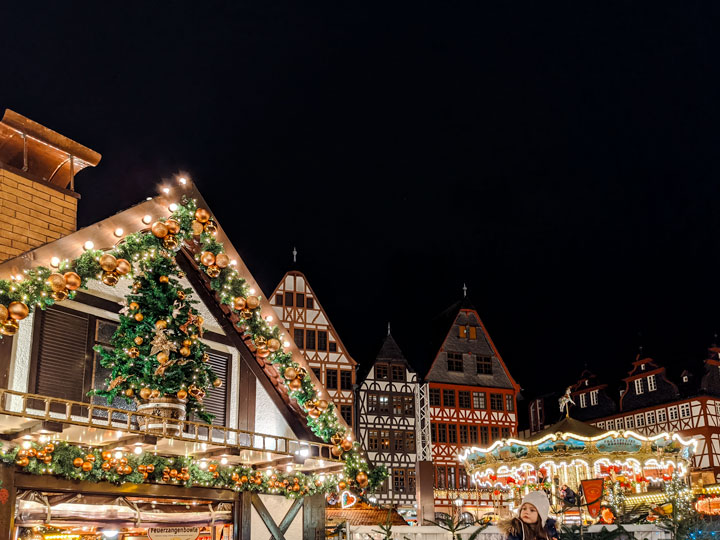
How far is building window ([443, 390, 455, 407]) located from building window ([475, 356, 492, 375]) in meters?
2.02

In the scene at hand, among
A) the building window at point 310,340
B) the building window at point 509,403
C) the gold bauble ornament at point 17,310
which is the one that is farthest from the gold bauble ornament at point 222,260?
the building window at point 509,403

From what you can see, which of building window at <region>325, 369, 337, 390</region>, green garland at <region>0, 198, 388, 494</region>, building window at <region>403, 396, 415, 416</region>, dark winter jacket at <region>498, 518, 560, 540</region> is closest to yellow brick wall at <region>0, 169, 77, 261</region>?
green garland at <region>0, 198, 388, 494</region>

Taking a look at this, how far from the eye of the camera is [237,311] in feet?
35.6

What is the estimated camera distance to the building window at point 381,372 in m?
35.6

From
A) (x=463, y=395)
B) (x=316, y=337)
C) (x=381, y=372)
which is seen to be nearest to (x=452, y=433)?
(x=463, y=395)

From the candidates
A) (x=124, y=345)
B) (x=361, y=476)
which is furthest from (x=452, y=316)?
(x=124, y=345)

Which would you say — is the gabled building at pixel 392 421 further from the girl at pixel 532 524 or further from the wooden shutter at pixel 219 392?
the girl at pixel 532 524

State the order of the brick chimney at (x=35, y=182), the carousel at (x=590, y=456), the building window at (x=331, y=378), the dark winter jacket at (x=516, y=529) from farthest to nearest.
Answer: the building window at (x=331, y=378) → the carousel at (x=590, y=456) → the brick chimney at (x=35, y=182) → the dark winter jacket at (x=516, y=529)

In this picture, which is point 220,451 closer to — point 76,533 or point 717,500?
point 76,533

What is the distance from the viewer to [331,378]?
3353 cm

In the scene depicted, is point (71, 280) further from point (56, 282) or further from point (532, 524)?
point (532, 524)

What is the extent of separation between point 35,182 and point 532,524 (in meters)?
7.72

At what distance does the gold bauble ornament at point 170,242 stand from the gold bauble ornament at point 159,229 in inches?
3.5

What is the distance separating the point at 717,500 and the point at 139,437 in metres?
19.7
